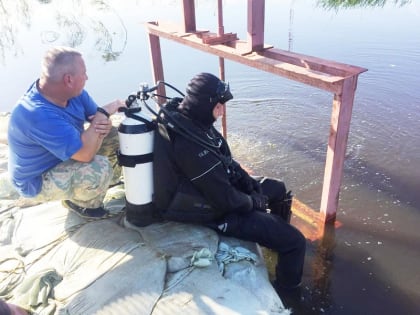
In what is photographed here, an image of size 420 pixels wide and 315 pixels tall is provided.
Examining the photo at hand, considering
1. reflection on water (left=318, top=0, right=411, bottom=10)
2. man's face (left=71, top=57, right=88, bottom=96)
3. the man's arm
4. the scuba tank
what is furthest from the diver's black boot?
reflection on water (left=318, top=0, right=411, bottom=10)

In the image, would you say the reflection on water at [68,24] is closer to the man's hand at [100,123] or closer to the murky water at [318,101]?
the murky water at [318,101]

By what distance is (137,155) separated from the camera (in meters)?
2.89

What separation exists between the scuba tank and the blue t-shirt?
329mm

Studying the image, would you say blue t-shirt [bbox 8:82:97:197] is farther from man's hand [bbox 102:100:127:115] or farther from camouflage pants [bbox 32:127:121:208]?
man's hand [bbox 102:100:127:115]

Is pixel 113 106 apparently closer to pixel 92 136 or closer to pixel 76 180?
pixel 92 136

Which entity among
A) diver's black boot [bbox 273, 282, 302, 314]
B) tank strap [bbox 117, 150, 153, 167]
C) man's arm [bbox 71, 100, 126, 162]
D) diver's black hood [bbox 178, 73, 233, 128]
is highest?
diver's black hood [bbox 178, 73, 233, 128]

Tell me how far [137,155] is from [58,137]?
0.54m

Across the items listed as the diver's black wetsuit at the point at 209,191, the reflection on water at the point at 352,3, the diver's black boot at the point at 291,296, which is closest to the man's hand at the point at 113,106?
the diver's black wetsuit at the point at 209,191

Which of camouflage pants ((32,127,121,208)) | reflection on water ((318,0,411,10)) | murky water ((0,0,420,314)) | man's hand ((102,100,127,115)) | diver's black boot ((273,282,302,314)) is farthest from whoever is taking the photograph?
reflection on water ((318,0,411,10))

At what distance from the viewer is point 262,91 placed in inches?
305

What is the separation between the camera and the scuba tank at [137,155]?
2.85m

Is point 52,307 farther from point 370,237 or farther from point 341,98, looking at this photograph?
point 370,237

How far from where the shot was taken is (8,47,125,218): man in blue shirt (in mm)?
2766

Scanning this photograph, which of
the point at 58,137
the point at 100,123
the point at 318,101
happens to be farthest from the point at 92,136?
the point at 318,101
